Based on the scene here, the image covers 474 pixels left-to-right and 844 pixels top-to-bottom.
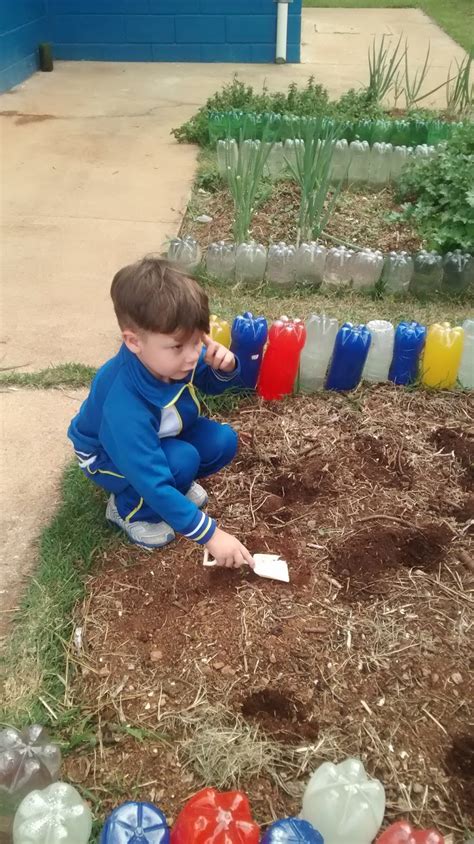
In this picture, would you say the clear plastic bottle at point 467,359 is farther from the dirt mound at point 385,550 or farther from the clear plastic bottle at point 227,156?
the clear plastic bottle at point 227,156

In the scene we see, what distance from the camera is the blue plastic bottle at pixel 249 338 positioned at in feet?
9.23

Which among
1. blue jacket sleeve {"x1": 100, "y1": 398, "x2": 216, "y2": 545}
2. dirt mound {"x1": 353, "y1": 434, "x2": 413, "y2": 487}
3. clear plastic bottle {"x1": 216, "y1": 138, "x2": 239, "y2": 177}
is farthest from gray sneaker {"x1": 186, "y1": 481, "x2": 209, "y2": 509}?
clear plastic bottle {"x1": 216, "y1": 138, "x2": 239, "y2": 177}

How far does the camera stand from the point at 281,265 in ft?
12.3

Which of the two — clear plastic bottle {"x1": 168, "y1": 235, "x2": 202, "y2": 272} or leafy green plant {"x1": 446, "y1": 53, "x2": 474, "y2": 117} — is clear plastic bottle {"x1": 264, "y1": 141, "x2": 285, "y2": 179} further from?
leafy green plant {"x1": 446, "y1": 53, "x2": 474, "y2": 117}

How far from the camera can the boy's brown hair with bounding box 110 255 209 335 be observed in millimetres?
1819

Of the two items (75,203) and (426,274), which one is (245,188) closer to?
(426,274)

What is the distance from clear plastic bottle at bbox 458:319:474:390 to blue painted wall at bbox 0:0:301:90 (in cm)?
625

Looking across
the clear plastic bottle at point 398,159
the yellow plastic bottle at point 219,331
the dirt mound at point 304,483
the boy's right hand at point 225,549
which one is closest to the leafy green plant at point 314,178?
the clear plastic bottle at point 398,159

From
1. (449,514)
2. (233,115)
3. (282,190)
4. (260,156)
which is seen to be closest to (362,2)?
(233,115)

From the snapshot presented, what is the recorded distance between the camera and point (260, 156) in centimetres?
390

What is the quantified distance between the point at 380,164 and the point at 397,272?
5.42 feet

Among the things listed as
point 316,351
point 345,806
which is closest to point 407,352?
point 316,351

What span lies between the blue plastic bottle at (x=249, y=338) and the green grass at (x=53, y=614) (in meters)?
0.80

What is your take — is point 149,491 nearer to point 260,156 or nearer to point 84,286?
point 84,286
